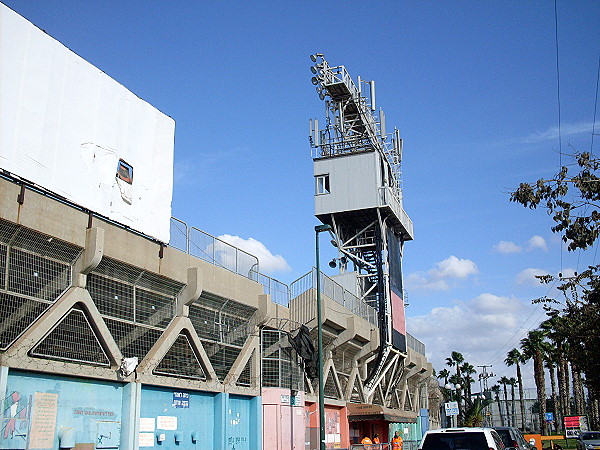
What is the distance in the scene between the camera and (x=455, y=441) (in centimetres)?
1413

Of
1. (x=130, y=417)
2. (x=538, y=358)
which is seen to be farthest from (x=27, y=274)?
(x=538, y=358)

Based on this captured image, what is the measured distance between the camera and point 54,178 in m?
18.0

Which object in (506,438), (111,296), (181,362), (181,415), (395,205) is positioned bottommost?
(506,438)

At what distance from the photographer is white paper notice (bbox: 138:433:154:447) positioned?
19578 mm

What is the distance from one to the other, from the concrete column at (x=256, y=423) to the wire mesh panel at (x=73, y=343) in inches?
337

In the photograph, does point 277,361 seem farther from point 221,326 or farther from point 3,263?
point 3,263


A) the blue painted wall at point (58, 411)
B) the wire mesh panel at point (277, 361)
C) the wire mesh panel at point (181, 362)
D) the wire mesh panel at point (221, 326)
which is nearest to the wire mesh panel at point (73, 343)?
the blue painted wall at point (58, 411)

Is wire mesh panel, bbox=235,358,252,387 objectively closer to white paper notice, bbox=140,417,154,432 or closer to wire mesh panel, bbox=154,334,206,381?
wire mesh panel, bbox=154,334,206,381

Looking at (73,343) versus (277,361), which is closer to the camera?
(73,343)

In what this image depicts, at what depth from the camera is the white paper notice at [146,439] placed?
19.6 metres

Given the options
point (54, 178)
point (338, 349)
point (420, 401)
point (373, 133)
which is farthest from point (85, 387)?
point (420, 401)

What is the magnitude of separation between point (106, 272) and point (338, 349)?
771 inches

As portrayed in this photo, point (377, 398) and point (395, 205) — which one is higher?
point (395, 205)

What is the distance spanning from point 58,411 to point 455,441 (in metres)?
9.66
